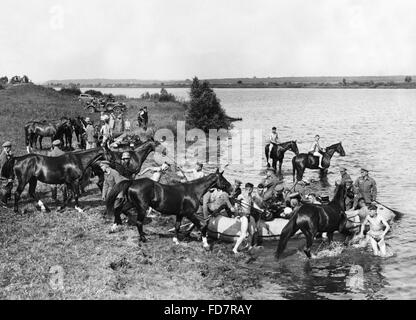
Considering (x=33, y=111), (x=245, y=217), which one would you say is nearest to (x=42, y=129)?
(x=245, y=217)

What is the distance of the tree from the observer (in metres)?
41.0

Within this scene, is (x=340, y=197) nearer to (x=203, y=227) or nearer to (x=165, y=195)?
(x=203, y=227)

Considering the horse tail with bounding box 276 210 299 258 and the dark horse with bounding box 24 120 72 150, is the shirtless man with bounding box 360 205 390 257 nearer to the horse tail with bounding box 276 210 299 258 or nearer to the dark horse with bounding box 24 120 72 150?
the horse tail with bounding box 276 210 299 258

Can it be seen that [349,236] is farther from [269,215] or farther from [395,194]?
[395,194]

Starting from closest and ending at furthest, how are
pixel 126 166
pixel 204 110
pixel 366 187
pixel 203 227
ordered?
pixel 203 227, pixel 366 187, pixel 126 166, pixel 204 110

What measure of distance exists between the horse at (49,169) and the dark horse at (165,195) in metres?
2.57

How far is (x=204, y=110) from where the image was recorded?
4150cm

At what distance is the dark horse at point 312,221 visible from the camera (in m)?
11.9

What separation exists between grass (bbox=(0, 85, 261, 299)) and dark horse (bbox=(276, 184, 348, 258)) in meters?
1.41

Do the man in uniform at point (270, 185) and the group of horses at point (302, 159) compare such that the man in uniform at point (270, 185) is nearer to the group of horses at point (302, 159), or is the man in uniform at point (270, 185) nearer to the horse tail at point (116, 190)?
the horse tail at point (116, 190)

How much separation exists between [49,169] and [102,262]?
4605mm

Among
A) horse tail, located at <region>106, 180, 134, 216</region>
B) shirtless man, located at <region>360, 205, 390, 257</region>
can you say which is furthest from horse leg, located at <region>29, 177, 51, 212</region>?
shirtless man, located at <region>360, 205, 390, 257</region>
